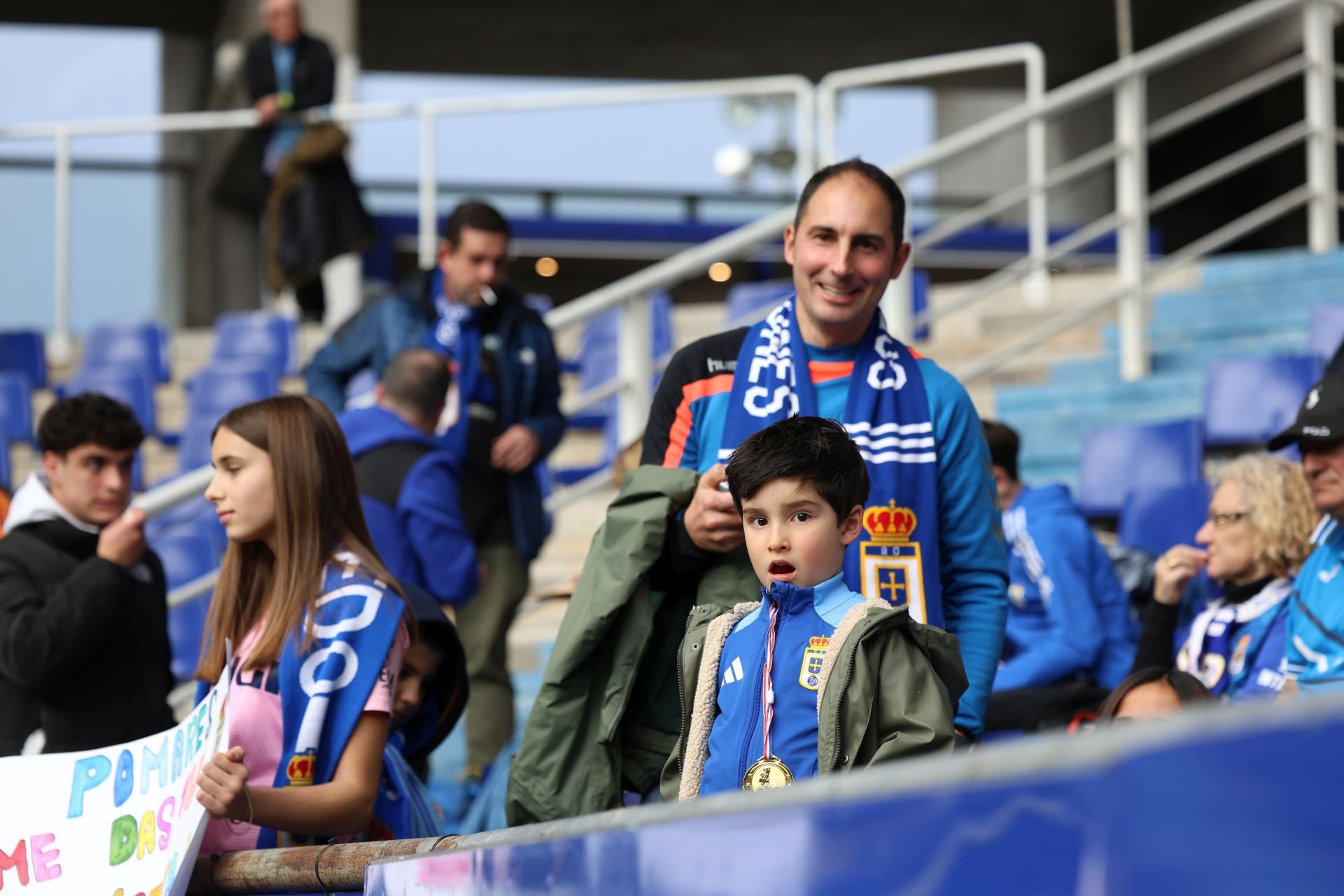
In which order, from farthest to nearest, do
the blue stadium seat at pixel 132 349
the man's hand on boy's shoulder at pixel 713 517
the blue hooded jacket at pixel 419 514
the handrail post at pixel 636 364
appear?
the blue stadium seat at pixel 132 349 → the handrail post at pixel 636 364 → the blue hooded jacket at pixel 419 514 → the man's hand on boy's shoulder at pixel 713 517

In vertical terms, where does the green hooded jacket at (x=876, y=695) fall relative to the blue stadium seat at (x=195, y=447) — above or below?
below

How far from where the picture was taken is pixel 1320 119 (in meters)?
6.82

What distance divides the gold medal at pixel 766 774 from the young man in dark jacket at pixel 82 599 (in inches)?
52.9

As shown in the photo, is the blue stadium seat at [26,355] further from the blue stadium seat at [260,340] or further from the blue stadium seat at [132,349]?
the blue stadium seat at [260,340]

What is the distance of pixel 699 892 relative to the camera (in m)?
1.16

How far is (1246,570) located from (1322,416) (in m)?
0.56

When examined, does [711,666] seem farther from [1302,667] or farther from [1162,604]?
[1162,604]

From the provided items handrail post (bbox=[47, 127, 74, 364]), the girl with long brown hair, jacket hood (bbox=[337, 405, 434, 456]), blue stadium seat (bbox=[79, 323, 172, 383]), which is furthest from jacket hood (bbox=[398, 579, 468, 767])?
handrail post (bbox=[47, 127, 74, 364])

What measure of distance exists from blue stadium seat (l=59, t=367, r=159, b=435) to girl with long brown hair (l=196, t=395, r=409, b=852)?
17.5 ft

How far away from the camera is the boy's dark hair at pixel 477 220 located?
14.8 feet

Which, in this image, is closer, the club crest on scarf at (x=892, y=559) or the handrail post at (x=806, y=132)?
the club crest on scarf at (x=892, y=559)

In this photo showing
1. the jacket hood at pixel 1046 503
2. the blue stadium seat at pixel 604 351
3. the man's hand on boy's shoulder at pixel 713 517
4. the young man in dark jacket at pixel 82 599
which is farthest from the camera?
the blue stadium seat at pixel 604 351

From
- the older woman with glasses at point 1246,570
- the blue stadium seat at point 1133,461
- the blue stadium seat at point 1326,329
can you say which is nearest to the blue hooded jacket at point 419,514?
the older woman with glasses at point 1246,570

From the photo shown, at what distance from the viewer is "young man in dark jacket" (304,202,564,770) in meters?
4.43
